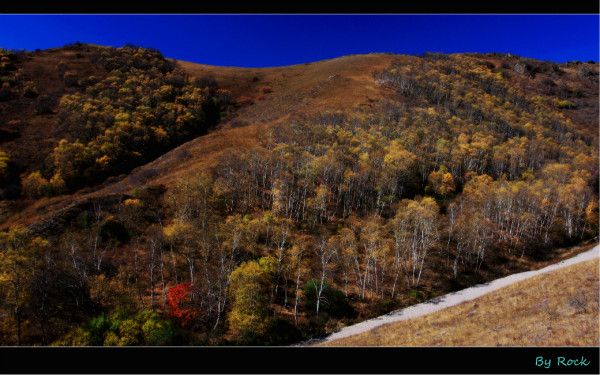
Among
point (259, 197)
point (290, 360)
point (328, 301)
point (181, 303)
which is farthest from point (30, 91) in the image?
point (290, 360)

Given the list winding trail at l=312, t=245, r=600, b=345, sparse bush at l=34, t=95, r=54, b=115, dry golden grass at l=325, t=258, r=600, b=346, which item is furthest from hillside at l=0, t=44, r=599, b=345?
dry golden grass at l=325, t=258, r=600, b=346

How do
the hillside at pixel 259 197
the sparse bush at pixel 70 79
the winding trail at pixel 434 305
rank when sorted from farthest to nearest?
1. the sparse bush at pixel 70 79
2. the winding trail at pixel 434 305
3. the hillside at pixel 259 197

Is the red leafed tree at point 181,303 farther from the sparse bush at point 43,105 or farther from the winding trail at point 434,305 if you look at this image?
the sparse bush at point 43,105

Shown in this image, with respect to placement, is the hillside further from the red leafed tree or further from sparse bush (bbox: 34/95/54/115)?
sparse bush (bbox: 34/95/54/115)

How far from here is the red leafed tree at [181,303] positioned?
143 ft

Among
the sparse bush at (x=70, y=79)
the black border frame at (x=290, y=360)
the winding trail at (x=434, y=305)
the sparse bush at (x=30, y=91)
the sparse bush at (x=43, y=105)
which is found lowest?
the winding trail at (x=434, y=305)

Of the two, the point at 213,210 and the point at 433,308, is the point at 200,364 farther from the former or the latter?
the point at 213,210

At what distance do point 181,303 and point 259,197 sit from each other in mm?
30951

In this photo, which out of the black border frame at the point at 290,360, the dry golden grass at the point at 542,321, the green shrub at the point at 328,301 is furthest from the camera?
the green shrub at the point at 328,301

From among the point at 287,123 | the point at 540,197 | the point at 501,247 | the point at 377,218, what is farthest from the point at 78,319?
the point at 540,197

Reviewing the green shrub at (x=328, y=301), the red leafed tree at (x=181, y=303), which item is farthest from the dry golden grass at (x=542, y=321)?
the red leafed tree at (x=181, y=303)

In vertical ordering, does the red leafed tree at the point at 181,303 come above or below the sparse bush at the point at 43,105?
below

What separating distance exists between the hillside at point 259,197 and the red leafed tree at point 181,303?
9.3 inches

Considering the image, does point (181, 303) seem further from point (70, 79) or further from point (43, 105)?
point (70, 79)
